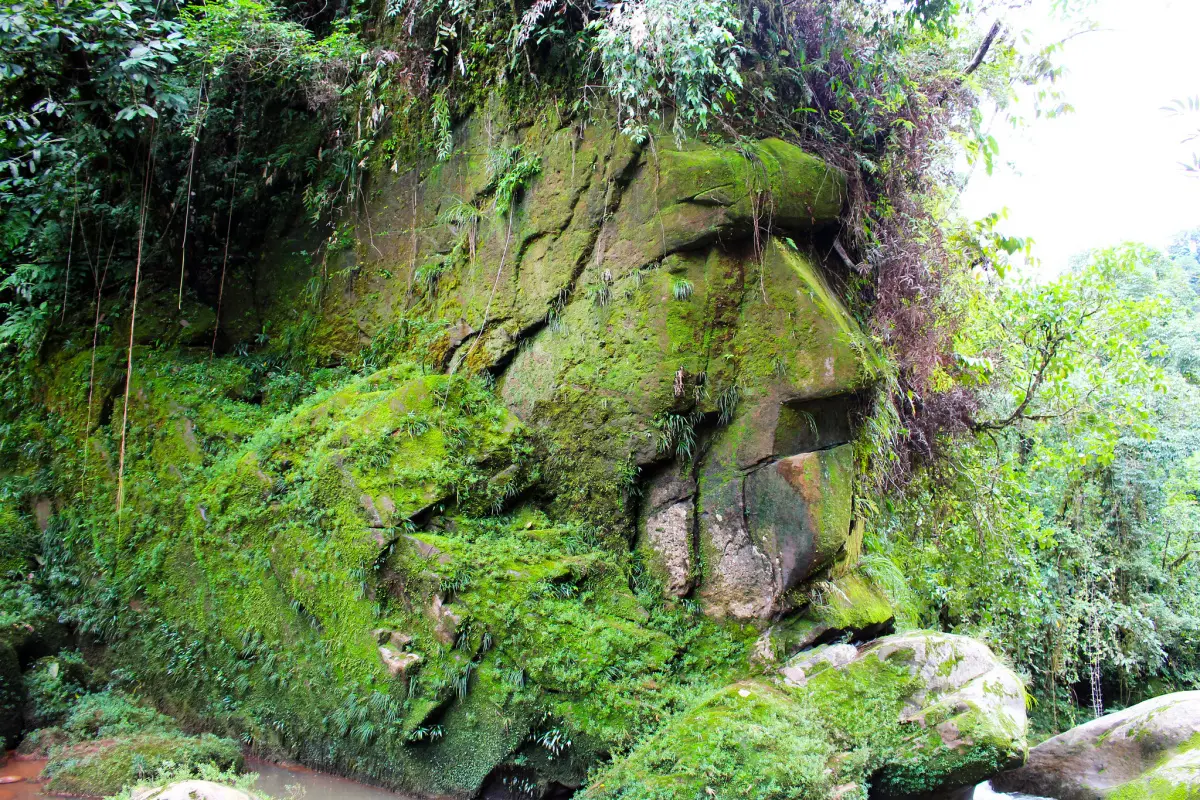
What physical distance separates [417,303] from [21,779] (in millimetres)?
4939

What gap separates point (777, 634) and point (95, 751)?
502 centimetres

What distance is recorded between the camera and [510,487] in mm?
5727

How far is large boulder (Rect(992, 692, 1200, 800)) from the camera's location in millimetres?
5141

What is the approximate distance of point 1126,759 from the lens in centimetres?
555

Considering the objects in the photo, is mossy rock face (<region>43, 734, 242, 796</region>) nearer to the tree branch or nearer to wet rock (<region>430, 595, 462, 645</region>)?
wet rock (<region>430, 595, 462, 645</region>)

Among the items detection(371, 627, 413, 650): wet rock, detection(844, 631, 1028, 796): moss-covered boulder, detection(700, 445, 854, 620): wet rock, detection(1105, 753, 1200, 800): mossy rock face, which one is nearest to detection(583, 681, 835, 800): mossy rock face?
detection(844, 631, 1028, 796): moss-covered boulder

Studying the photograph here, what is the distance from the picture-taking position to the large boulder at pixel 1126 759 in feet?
16.9

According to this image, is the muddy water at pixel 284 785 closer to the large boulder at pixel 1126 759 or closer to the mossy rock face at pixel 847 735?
the mossy rock face at pixel 847 735

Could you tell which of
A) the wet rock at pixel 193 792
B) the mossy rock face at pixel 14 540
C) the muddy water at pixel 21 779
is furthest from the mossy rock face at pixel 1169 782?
the mossy rock face at pixel 14 540

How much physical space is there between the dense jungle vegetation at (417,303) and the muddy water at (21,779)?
510 millimetres

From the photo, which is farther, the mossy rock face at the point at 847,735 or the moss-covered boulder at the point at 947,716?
the moss-covered boulder at the point at 947,716

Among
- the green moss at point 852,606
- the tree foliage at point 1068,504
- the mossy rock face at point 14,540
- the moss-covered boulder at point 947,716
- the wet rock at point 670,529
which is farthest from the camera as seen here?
the tree foliage at point 1068,504

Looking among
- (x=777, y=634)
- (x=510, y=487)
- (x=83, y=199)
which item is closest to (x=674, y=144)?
(x=510, y=487)

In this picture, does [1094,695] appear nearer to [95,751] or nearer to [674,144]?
[674,144]
